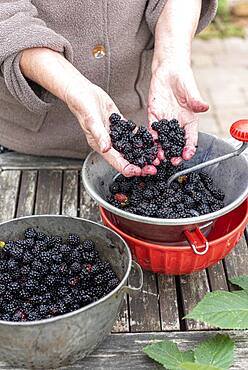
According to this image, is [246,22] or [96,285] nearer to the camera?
[96,285]

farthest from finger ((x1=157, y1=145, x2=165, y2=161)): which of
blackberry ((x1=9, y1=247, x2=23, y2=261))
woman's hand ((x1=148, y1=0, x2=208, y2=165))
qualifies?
blackberry ((x1=9, y1=247, x2=23, y2=261))

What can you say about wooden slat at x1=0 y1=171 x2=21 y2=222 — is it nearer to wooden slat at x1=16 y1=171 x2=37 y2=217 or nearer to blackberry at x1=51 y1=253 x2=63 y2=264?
wooden slat at x1=16 y1=171 x2=37 y2=217

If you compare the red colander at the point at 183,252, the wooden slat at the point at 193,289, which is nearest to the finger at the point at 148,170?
the red colander at the point at 183,252

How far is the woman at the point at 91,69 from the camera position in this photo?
1.37 m

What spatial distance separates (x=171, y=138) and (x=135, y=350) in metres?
0.42

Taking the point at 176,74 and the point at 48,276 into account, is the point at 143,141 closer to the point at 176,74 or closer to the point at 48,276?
the point at 176,74

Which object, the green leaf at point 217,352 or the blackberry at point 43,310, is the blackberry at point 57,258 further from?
the green leaf at point 217,352

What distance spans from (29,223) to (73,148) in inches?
18.6

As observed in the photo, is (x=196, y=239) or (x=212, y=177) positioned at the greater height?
(x=212, y=177)

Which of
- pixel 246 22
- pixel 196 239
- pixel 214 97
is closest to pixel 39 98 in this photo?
pixel 196 239

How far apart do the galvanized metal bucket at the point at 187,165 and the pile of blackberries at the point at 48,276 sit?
0.09 m

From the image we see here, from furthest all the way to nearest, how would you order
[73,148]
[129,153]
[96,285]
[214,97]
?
[214,97] → [73,148] → [129,153] → [96,285]

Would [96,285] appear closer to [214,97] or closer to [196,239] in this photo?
[196,239]

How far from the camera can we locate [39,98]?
150cm
